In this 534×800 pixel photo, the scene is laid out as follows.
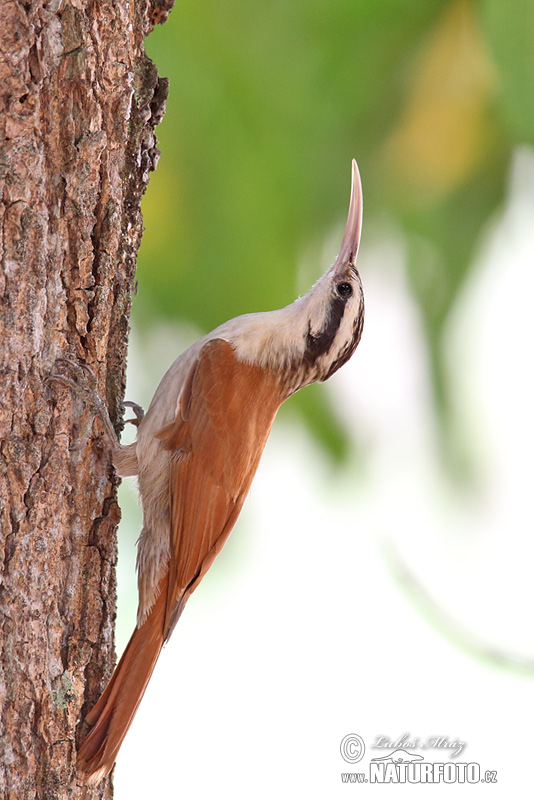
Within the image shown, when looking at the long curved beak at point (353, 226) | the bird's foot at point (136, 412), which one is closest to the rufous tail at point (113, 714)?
the bird's foot at point (136, 412)

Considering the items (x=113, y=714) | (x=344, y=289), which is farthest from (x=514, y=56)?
(x=113, y=714)

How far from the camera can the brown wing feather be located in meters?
2.06

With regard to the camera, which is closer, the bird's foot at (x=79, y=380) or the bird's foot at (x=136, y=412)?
the bird's foot at (x=79, y=380)

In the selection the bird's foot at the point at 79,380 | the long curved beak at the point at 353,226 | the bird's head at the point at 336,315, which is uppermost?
the long curved beak at the point at 353,226

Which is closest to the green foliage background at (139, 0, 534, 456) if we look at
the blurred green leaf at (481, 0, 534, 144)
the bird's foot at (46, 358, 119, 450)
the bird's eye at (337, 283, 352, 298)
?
the blurred green leaf at (481, 0, 534, 144)

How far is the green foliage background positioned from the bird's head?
4.0 inches

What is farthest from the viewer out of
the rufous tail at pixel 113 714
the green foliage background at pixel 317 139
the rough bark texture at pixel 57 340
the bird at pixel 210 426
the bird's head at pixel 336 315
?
the bird's head at pixel 336 315

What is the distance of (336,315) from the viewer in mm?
2465

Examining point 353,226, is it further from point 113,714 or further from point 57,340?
point 113,714

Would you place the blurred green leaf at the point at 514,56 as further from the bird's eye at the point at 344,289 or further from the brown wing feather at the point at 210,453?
the brown wing feather at the point at 210,453

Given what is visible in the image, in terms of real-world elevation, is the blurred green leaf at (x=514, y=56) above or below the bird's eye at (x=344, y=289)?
above

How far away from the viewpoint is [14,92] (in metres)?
1.55

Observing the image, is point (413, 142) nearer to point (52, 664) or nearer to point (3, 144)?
point (3, 144)

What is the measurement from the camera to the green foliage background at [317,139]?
7.55 feet
